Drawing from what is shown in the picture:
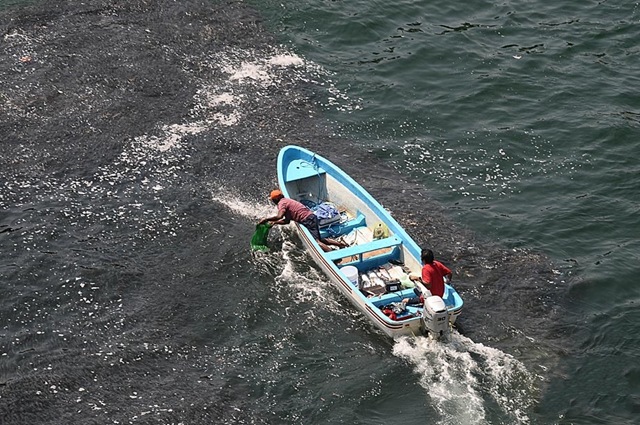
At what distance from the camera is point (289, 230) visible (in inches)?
947

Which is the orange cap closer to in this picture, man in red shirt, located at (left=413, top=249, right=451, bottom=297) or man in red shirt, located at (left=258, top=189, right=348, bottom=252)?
man in red shirt, located at (left=258, top=189, right=348, bottom=252)

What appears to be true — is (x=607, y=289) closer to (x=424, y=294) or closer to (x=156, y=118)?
(x=424, y=294)

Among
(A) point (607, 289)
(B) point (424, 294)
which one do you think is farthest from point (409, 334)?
(A) point (607, 289)

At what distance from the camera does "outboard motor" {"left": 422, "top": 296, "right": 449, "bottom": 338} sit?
19.4 metres

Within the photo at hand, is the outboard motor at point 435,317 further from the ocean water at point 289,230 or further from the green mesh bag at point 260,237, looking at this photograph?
the green mesh bag at point 260,237

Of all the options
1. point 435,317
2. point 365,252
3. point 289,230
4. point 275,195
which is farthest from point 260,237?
point 435,317

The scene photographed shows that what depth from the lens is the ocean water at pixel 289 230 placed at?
19.3m

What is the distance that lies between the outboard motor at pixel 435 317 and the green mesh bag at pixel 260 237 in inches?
202

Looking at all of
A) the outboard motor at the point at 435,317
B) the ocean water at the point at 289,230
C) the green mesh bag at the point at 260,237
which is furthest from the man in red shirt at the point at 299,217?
the outboard motor at the point at 435,317

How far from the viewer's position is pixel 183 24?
32438 mm

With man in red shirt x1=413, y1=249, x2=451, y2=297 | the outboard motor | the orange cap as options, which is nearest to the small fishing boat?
the outboard motor

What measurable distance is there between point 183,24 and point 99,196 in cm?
1014

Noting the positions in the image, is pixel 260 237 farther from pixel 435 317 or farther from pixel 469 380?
pixel 469 380

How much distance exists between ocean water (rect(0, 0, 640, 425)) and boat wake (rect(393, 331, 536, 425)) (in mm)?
56
